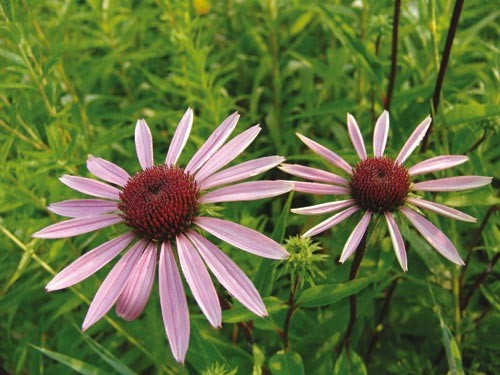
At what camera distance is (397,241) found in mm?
1052

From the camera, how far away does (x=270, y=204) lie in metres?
2.35

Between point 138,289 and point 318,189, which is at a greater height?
point 318,189

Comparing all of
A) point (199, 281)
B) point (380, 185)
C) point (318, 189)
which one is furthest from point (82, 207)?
point (380, 185)

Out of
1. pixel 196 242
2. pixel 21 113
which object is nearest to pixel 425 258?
pixel 196 242

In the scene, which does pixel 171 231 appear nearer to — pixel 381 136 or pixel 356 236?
pixel 356 236

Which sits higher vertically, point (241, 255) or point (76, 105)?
point (76, 105)

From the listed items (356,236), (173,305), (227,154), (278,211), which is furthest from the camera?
(278,211)

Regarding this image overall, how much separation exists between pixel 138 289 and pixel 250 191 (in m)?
0.30

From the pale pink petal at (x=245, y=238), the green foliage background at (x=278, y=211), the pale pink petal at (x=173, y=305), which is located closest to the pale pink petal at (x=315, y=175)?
the green foliage background at (x=278, y=211)

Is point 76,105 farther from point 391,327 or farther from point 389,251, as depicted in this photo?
point 391,327

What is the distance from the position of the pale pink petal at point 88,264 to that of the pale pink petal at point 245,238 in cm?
18

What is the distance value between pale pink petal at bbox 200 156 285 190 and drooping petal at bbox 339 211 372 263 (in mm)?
221

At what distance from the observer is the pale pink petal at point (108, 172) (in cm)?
129

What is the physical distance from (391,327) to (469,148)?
2.40ft
